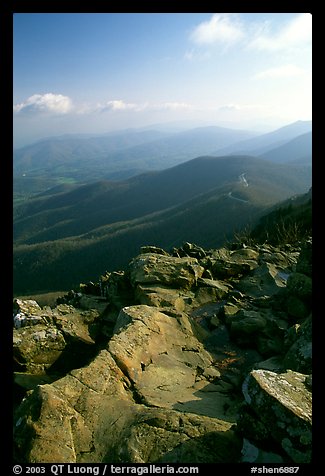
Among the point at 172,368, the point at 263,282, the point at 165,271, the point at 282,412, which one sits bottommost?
the point at 172,368

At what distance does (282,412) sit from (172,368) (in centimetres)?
412

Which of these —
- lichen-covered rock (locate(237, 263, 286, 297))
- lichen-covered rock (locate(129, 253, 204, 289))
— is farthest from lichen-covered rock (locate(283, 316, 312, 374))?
lichen-covered rock (locate(129, 253, 204, 289))

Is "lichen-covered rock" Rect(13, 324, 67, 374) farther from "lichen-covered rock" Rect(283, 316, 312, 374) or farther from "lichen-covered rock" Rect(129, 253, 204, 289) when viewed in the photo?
"lichen-covered rock" Rect(283, 316, 312, 374)

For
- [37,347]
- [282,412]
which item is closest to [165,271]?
[37,347]

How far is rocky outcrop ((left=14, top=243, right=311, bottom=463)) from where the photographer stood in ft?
18.1

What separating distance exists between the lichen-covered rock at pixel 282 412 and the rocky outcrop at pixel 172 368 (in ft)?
0.06

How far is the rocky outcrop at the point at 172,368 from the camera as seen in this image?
5512 millimetres

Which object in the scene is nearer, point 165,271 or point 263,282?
point 165,271

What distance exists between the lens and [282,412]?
533cm

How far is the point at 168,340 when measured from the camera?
398 inches

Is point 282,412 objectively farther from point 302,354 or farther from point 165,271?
point 165,271

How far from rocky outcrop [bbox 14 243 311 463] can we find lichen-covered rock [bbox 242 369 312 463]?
0.06 feet
